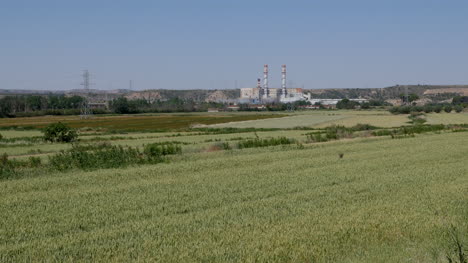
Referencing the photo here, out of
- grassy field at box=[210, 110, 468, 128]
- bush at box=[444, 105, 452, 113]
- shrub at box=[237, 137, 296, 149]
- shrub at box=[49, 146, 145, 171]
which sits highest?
shrub at box=[49, 146, 145, 171]

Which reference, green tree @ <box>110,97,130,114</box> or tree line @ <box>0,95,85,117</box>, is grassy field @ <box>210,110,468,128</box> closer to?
green tree @ <box>110,97,130,114</box>

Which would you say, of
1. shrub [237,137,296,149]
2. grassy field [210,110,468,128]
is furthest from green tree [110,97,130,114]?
shrub [237,137,296,149]

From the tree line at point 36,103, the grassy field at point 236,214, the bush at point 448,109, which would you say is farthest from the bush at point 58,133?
the tree line at point 36,103

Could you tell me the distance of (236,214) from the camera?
13531 mm

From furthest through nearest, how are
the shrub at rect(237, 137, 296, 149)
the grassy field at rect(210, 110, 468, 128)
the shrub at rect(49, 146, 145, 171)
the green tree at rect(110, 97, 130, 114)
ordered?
1. the green tree at rect(110, 97, 130, 114)
2. the grassy field at rect(210, 110, 468, 128)
3. the shrub at rect(237, 137, 296, 149)
4. the shrub at rect(49, 146, 145, 171)

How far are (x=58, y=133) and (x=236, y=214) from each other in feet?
139

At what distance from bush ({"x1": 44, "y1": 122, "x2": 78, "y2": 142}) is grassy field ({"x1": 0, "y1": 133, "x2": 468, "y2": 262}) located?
3140 centimetres

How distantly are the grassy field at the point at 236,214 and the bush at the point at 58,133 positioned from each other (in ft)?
103

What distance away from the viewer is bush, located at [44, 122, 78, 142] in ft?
173

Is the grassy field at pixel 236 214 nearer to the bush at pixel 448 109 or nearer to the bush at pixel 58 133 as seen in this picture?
the bush at pixel 58 133

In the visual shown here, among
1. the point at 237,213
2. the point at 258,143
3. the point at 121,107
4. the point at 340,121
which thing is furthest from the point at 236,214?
the point at 121,107

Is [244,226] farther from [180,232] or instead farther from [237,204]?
[237,204]

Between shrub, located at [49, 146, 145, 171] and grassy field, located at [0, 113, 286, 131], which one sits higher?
shrub, located at [49, 146, 145, 171]

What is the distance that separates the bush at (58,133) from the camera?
5259cm
